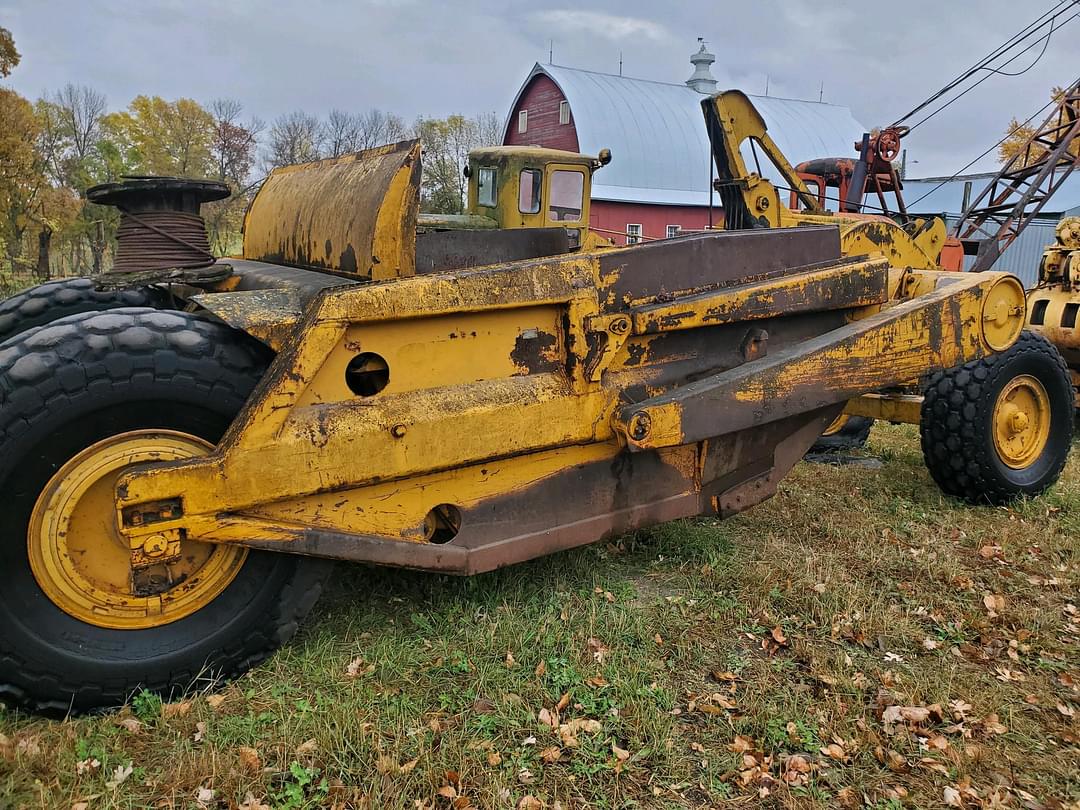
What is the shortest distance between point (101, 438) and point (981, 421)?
15.5 feet

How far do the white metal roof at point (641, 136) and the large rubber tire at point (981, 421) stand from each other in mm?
21059

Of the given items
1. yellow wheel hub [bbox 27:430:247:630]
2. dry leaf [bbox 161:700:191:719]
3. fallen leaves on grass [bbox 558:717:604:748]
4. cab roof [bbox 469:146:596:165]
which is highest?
cab roof [bbox 469:146:596:165]

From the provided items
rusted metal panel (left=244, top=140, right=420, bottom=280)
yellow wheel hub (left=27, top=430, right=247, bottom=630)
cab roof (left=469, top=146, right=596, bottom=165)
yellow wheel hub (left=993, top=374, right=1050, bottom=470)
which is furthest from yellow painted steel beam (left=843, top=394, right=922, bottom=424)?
cab roof (left=469, top=146, right=596, bottom=165)

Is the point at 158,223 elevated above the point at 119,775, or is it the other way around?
the point at 158,223

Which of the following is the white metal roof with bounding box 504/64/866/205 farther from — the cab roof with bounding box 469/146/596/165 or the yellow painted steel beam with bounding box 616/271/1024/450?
the yellow painted steel beam with bounding box 616/271/1024/450

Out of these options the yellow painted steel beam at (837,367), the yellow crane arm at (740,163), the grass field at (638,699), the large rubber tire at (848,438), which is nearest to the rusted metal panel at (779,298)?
the yellow painted steel beam at (837,367)

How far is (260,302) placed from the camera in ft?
10.2

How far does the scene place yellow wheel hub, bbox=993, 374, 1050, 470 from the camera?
206 inches

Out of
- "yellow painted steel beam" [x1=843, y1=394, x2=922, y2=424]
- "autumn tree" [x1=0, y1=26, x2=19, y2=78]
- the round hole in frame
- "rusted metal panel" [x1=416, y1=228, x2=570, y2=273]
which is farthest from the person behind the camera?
"autumn tree" [x1=0, y1=26, x2=19, y2=78]

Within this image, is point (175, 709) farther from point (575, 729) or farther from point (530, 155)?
point (530, 155)

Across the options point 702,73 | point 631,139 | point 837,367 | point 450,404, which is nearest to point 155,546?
point 450,404

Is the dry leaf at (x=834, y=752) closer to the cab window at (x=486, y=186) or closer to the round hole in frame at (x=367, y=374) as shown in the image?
the round hole in frame at (x=367, y=374)

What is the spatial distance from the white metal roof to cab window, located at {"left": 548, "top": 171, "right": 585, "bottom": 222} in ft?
50.5

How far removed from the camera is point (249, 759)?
2639 millimetres
